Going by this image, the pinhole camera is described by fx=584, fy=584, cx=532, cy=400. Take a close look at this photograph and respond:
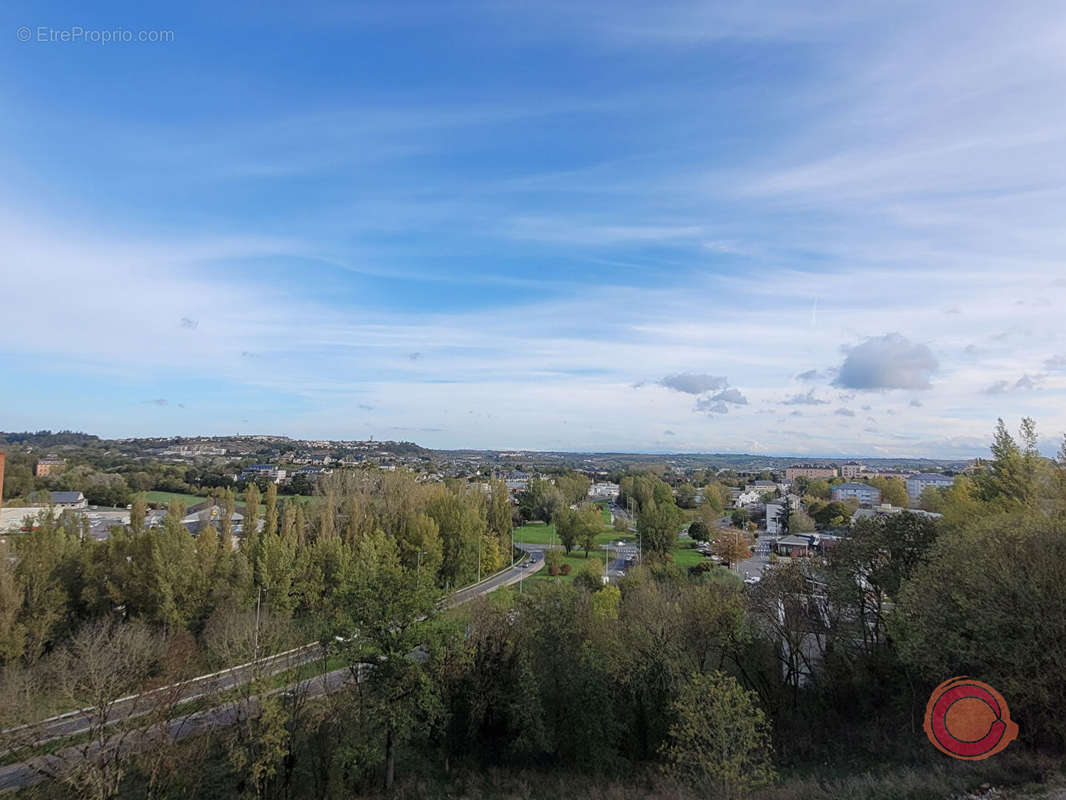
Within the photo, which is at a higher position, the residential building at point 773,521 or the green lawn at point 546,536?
the residential building at point 773,521

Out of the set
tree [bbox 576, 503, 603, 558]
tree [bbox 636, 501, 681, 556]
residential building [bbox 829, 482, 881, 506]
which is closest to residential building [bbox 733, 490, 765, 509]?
residential building [bbox 829, 482, 881, 506]

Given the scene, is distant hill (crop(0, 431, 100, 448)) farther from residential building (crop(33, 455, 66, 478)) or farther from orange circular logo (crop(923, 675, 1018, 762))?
orange circular logo (crop(923, 675, 1018, 762))

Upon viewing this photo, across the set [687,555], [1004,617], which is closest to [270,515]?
[1004,617]

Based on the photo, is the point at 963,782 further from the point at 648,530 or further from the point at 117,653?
the point at 648,530

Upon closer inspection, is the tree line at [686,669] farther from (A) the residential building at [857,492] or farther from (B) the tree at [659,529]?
(A) the residential building at [857,492]

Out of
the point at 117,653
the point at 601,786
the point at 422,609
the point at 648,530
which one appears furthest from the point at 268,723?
the point at 648,530

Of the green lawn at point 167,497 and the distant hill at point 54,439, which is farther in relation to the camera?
the distant hill at point 54,439

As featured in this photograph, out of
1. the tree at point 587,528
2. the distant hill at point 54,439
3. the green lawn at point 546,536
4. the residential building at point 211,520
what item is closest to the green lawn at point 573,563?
the tree at point 587,528

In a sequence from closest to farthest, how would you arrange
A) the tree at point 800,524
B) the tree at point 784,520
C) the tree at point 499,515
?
1. the tree at point 499,515
2. the tree at point 800,524
3. the tree at point 784,520
